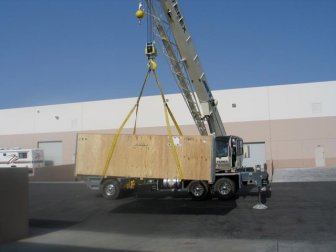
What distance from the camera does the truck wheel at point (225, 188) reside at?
19703mm

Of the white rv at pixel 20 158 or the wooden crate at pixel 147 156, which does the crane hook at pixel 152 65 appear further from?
the white rv at pixel 20 158

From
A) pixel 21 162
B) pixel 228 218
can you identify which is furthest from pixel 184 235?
pixel 21 162

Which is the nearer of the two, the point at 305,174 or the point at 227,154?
the point at 227,154

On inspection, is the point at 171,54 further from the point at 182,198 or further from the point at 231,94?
the point at 231,94

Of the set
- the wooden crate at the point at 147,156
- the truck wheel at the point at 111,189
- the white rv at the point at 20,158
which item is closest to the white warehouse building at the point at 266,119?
the white rv at the point at 20,158

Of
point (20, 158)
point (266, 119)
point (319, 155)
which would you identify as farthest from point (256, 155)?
point (20, 158)

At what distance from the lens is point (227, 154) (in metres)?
20.3

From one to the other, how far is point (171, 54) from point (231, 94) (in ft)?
69.1

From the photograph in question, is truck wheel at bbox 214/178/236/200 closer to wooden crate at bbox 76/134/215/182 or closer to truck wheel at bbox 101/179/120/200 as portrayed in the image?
truck wheel at bbox 101/179/120/200

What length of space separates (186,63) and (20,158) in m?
26.5

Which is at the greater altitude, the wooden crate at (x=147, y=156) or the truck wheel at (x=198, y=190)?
the wooden crate at (x=147, y=156)

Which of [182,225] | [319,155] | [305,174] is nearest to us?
[182,225]

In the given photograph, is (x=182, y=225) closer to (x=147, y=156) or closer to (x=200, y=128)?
(x=147, y=156)

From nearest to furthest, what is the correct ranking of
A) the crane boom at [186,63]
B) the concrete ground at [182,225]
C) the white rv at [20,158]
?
the concrete ground at [182,225] → the crane boom at [186,63] → the white rv at [20,158]
